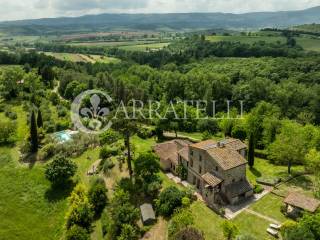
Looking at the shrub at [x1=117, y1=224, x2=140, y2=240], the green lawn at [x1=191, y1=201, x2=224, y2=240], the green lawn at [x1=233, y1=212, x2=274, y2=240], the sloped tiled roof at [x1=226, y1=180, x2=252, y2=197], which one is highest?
the sloped tiled roof at [x1=226, y1=180, x2=252, y2=197]

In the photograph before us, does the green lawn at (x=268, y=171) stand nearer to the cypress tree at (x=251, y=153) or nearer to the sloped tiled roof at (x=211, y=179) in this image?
the cypress tree at (x=251, y=153)

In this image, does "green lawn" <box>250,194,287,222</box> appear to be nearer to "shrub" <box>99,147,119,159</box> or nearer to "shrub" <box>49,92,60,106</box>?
"shrub" <box>99,147,119,159</box>

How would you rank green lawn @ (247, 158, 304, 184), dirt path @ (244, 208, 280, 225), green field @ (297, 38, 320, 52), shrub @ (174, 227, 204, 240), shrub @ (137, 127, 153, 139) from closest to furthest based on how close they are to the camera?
shrub @ (174, 227, 204, 240), dirt path @ (244, 208, 280, 225), green lawn @ (247, 158, 304, 184), shrub @ (137, 127, 153, 139), green field @ (297, 38, 320, 52)

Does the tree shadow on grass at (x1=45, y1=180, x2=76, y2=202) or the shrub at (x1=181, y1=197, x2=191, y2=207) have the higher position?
the shrub at (x1=181, y1=197, x2=191, y2=207)

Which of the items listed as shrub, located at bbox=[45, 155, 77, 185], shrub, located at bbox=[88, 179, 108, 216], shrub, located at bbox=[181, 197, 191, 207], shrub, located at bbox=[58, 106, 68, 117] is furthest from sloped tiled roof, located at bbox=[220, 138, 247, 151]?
shrub, located at bbox=[58, 106, 68, 117]

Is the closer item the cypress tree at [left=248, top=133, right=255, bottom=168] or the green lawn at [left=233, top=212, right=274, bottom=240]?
the green lawn at [left=233, top=212, right=274, bottom=240]

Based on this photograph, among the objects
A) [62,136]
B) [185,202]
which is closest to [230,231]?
[185,202]

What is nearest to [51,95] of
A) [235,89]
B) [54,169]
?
[54,169]
